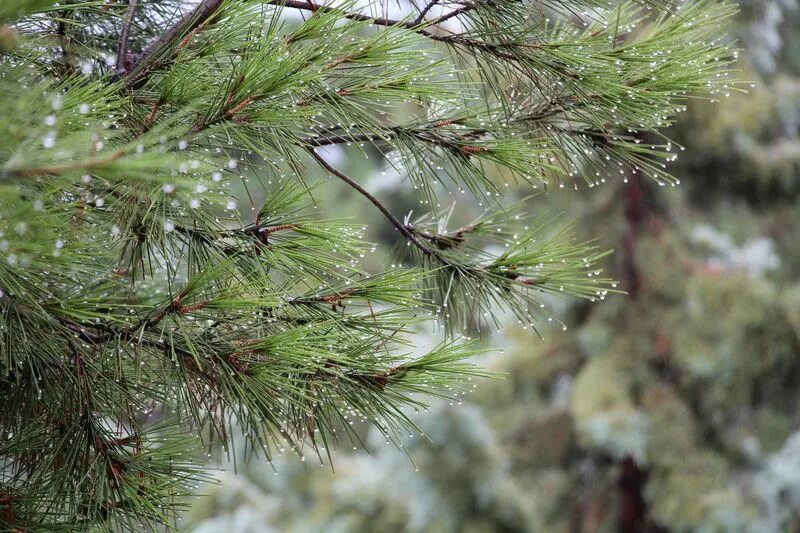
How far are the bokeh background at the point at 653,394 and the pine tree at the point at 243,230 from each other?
240 cm

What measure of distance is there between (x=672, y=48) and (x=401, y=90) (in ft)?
1.71

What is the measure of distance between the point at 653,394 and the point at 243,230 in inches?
122

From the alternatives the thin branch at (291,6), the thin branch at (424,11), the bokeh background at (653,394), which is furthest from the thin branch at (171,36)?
the bokeh background at (653,394)

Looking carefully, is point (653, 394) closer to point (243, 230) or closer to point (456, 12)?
point (456, 12)

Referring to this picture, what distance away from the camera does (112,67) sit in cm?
158

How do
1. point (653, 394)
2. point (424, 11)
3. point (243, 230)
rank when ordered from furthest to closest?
point (653, 394) → point (424, 11) → point (243, 230)

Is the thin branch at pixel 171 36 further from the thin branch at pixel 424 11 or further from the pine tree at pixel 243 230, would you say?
the thin branch at pixel 424 11

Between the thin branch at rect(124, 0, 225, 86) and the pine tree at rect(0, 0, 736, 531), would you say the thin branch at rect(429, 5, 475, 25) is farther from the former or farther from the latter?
the thin branch at rect(124, 0, 225, 86)

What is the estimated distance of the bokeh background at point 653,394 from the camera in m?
3.84

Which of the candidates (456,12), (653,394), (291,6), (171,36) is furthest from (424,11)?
(653,394)

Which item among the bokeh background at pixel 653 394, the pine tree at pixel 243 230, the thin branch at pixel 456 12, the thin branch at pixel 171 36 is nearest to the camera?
the pine tree at pixel 243 230

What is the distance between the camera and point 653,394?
4.02 metres

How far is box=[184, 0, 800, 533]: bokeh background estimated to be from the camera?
384 centimetres

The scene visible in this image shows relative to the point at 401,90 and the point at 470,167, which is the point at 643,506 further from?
the point at 401,90
